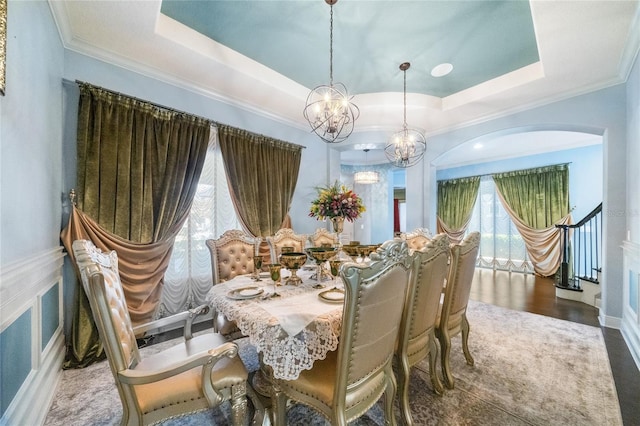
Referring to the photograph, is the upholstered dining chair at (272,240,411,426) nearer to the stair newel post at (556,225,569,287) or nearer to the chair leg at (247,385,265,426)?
the chair leg at (247,385,265,426)

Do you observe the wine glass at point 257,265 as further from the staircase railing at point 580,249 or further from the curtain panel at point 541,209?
the curtain panel at point 541,209

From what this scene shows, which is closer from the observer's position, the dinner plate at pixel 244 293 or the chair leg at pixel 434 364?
the dinner plate at pixel 244 293

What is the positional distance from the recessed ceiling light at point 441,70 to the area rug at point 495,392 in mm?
3145

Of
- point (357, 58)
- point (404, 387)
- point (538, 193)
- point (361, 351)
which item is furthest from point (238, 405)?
point (538, 193)

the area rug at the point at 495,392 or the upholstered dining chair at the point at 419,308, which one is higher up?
the upholstered dining chair at the point at 419,308

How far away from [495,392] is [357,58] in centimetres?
340

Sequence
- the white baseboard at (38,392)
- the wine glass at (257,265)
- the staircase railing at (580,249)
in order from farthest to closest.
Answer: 1. the staircase railing at (580,249)
2. the wine glass at (257,265)
3. the white baseboard at (38,392)

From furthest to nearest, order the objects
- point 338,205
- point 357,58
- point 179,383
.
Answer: point 357,58, point 338,205, point 179,383

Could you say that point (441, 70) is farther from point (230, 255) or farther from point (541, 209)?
point (541, 209)

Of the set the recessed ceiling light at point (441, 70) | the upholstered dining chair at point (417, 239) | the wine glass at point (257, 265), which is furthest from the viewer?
the upholstered dining chair at point (417, 239)

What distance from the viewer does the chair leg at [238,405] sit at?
1.26 metres

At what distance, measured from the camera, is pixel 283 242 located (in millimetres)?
3027

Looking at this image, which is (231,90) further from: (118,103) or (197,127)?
(118,103)

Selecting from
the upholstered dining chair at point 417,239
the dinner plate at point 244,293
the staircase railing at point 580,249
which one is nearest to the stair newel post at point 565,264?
the staircase railing at point 580,249
